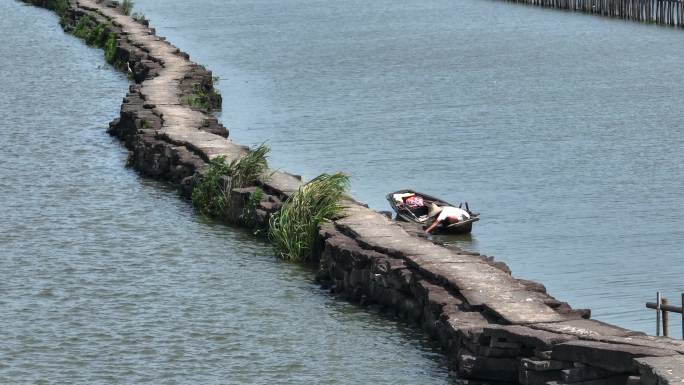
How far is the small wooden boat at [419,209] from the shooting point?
2772 cm

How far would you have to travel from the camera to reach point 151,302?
2220 cm

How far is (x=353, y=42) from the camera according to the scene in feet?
212

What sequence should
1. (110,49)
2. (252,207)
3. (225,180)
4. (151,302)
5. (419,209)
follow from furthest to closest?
(110,49) → (419,209) → (225,180) → (252,207) → (151,302)

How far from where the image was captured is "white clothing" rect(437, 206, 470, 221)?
91.4ft

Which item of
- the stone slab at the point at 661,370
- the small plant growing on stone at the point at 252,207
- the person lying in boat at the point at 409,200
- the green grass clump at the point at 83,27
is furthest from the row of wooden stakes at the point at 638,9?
the stone slab at the point at 661,370

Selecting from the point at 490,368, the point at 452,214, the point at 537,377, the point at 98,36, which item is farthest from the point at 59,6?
the point at 537,377

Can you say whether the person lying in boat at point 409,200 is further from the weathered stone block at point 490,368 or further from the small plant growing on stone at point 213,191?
the weathered stone block at point 490,368

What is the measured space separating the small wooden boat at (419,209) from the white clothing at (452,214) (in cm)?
14

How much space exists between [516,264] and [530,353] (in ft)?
26.5

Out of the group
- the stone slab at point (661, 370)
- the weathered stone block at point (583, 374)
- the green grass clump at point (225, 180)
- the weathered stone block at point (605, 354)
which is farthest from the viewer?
the green grass clump at point (225, 180)

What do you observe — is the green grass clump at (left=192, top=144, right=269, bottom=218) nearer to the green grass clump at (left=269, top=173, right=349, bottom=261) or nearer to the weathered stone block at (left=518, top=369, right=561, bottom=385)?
the green grass clump at (left=269, top=173, right=349, bottom=261)

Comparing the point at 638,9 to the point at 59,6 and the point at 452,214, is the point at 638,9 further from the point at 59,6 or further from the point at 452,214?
the point at 452,214

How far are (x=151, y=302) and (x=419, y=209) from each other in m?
7.88

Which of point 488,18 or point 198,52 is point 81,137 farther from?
point 488,18
